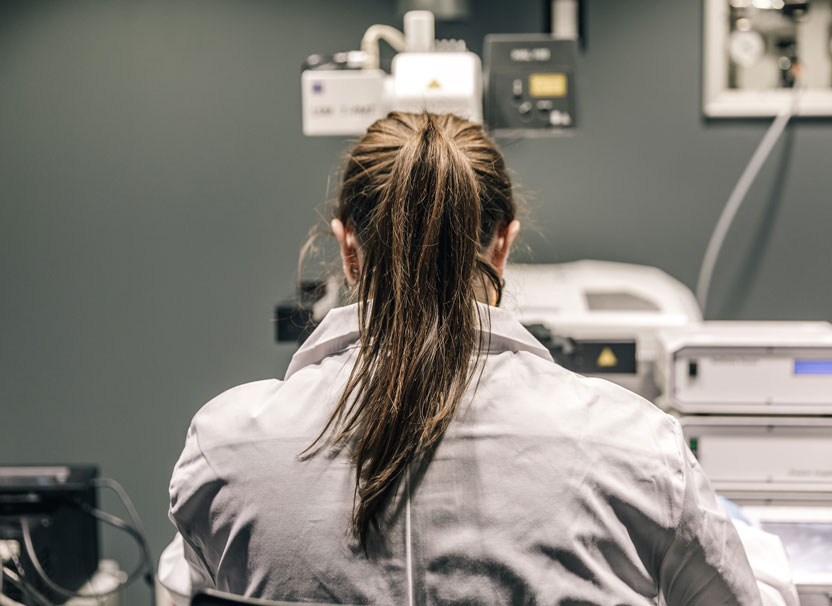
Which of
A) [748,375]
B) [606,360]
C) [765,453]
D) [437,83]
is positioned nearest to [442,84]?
[437,83]

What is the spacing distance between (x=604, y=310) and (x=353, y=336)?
3.43 feet

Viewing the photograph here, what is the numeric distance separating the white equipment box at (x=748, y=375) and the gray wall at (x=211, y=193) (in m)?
0.93

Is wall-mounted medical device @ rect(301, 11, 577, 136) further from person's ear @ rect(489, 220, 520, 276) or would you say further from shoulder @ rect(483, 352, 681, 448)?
shoulder @ rect(483, 352, 681, 448)

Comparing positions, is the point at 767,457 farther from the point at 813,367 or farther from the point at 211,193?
the point at 211,193

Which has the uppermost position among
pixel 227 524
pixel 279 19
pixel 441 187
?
pixel 279 19

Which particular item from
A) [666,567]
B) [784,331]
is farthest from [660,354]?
[666,567]

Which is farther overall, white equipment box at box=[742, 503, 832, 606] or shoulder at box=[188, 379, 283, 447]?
white equipment box at box=[742, 503, 832, 606]

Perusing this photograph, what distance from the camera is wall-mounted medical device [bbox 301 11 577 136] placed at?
1.49m

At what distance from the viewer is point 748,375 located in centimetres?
135

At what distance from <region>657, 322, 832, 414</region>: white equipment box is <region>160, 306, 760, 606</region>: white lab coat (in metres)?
0.55

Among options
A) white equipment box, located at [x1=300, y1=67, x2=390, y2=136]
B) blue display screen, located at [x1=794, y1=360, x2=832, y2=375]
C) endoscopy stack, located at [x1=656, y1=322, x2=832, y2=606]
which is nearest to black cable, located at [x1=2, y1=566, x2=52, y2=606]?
white equipment box, located at [x1=300, y1=67, x2=390, y2=136]

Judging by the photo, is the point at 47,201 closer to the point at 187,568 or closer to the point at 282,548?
the point at 187,568

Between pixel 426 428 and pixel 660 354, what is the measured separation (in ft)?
2.60

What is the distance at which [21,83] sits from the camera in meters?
2.40
